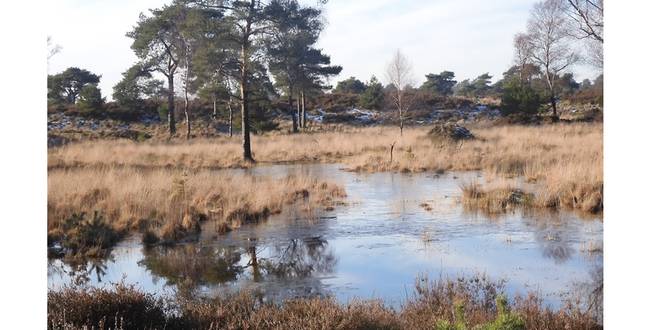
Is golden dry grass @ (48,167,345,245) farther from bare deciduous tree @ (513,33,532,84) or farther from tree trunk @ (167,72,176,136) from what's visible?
tree trunk @ (167,72,176,136)

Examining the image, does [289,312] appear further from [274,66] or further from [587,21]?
[274,66]

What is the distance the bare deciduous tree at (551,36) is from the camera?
10805 mm

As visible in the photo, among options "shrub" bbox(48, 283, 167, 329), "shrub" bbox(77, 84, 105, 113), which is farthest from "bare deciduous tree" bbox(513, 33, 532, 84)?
"shrub" bbox(77, 84, 105, 113)

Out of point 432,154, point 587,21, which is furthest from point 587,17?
point 432,154

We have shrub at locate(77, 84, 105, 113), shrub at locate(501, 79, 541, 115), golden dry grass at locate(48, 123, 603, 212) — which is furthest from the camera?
shrub at locate(77, 84, 105, 113)

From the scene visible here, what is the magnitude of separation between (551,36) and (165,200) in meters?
8.24

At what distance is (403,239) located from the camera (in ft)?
25.4

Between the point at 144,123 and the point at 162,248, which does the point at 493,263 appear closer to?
the point at 162,248

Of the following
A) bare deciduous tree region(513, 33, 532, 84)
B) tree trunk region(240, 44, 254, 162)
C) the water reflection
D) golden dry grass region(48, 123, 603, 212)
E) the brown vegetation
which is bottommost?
the water reflection

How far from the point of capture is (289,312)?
183 inches

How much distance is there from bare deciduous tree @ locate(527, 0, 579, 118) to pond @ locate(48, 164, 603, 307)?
3548 mm

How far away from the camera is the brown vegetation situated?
28.1 feet
